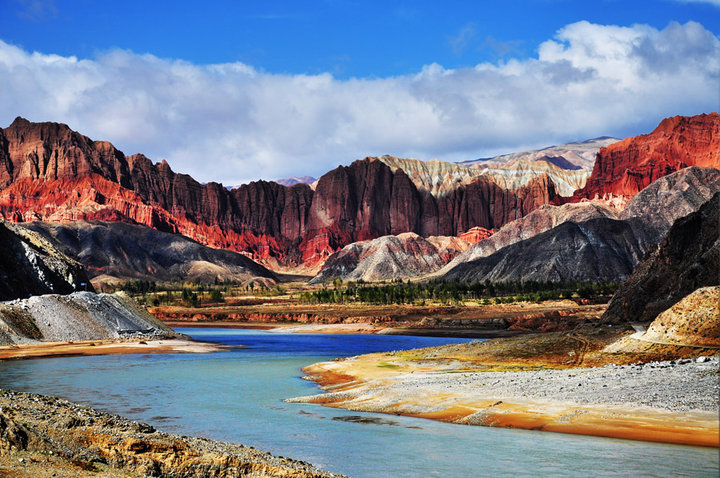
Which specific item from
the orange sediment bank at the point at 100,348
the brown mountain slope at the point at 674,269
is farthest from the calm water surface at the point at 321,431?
the brown mountain slope at the point at 674,269

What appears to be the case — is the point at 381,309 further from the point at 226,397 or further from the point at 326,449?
the point at 326,449

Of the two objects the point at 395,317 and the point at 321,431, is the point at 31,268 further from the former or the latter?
the point at 321,431

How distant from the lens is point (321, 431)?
27.5m

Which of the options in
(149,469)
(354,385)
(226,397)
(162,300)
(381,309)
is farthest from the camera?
(162,300)

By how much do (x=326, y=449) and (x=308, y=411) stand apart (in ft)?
28.6

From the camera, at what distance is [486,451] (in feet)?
74.7

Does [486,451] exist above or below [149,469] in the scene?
below

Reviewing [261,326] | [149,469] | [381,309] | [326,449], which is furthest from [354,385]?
[381,309]

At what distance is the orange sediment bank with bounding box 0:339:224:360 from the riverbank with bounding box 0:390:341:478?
144 ft

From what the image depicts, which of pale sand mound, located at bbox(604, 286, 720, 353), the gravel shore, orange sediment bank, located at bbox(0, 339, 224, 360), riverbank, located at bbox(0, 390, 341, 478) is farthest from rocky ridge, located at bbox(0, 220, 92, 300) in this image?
pale sand mound, located at bbox(604, 286, 720, 353)

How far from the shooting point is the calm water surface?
66.7ft

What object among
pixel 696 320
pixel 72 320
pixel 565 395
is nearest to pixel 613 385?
pixel 565 395

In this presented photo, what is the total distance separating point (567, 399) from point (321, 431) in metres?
11.4

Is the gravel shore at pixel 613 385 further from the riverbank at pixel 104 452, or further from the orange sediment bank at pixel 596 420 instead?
the riverbank at pixel 104 452
